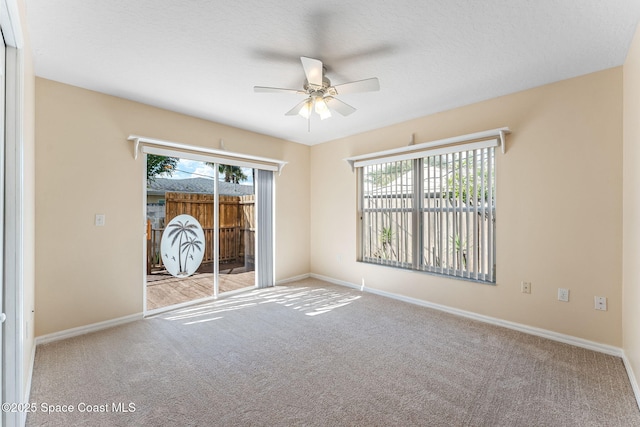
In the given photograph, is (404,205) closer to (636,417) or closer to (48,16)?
(636,417)

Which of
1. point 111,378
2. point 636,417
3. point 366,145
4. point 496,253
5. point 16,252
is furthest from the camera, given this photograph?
point 366,145

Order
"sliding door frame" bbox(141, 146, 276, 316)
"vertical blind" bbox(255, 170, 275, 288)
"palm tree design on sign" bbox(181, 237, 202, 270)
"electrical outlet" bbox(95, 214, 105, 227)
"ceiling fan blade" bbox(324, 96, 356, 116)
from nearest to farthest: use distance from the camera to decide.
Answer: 1. "ceiling fan blade" bbox(324, 96, 356, 116)
2. "electrical outlet" bbox(95, 214, 105, 227)
3. "sliding door frame" bbox(141, 146, 276, 316)
4. "palm tree design on sign" bbox(181, 237, 202, 270)
5. "vertical blind" bbox(255, 170, 275, 288)

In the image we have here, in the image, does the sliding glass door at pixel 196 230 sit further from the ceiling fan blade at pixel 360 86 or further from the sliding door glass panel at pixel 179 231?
the ceiling fan blade at pixel 360 86

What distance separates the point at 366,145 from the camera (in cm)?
450

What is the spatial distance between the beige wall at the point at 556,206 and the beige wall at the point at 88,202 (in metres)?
3.71

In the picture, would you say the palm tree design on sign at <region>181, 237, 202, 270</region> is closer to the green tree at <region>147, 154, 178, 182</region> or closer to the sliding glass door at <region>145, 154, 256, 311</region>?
the sliding glass door at <region>145, 154, 256, 311</region>

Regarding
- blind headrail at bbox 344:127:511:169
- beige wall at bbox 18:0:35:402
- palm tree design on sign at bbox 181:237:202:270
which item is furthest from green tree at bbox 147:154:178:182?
blind headrail at bbox 344:127:511:169

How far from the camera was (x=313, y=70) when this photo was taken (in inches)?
87.7

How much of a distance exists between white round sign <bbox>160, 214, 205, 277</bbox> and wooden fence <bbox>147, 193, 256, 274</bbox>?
2.4 inches

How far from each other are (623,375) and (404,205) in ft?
8.53

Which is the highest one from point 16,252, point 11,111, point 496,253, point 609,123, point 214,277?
point 609,123

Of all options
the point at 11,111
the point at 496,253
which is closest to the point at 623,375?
the point at 496,253

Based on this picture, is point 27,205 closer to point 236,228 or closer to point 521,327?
point 236,228

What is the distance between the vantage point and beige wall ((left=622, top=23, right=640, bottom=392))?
204 centimetres
